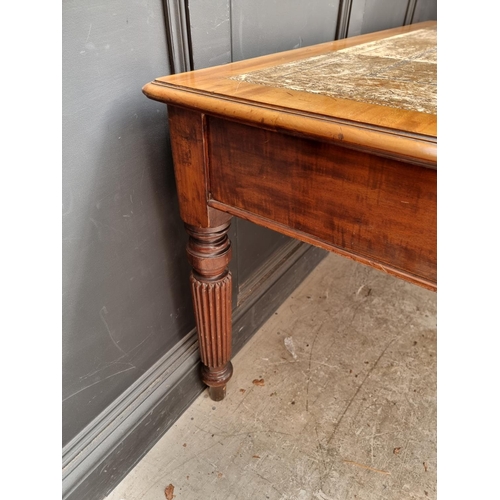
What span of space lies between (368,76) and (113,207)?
1.44ft

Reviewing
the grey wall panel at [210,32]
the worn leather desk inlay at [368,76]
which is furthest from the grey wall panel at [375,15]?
the grey wall panel at [210,32]

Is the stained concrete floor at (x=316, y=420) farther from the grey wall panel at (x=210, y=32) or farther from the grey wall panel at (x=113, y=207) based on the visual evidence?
the grey wall panel at (x=210, y=32)

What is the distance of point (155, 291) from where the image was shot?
0.85 metres

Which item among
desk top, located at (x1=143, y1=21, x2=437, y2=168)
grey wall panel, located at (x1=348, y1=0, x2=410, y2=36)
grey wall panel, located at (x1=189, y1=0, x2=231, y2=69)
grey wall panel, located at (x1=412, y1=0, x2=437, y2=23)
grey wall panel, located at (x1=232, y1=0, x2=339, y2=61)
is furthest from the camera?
grey wall panel, located at (x1=412, y1=0, x2=437, y2=23)

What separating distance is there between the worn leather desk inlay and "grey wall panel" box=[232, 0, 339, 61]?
0.15m

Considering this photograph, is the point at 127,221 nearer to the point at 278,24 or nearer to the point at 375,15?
the point at 278,24

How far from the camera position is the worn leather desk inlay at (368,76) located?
53 centimetres

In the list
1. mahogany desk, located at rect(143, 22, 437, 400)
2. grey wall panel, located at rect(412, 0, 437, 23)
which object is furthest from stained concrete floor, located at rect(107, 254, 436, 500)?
grey wall panel, located at rect(412, 0, 437, 23)

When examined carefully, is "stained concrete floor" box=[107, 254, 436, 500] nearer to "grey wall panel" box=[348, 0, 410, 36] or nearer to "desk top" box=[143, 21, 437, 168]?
"desk top" box=[143, 21, 437, 168]

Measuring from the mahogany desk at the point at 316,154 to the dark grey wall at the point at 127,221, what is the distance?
81mm

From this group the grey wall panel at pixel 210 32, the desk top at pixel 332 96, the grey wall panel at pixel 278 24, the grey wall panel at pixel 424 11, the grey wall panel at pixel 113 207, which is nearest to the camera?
the desk top at pixel 332 96

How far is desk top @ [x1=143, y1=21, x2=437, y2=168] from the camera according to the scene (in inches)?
16.8

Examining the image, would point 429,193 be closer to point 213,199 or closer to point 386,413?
point 213,199

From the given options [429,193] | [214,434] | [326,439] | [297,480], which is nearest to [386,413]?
[326,439]
